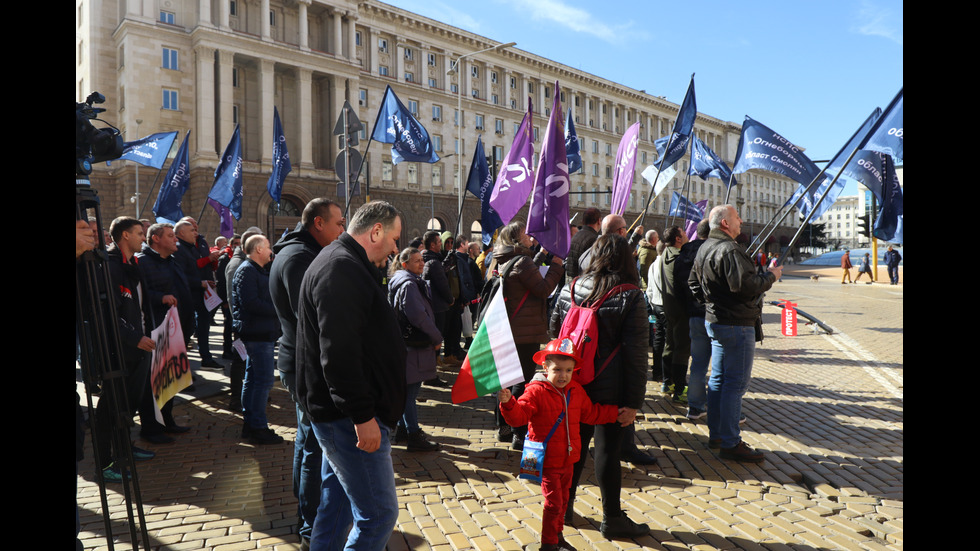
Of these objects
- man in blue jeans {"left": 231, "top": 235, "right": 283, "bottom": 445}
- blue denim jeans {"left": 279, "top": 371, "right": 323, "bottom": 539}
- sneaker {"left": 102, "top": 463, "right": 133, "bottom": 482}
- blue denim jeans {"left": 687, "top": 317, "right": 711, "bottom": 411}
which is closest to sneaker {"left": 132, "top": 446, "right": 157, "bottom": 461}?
sneaker {"left": 102, "top": 463, "right": 133, "bottom": 482}

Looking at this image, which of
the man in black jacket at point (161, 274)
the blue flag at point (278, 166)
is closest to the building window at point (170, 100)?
the blue flag at point (278, 166)

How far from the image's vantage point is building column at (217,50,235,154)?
38.6 metres

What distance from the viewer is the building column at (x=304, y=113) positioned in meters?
42.5

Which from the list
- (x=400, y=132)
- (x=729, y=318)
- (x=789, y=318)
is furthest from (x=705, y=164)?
(x=729, y=318)

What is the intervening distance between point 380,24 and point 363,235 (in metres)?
52.2

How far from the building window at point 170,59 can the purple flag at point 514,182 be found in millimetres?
Answer: 37168

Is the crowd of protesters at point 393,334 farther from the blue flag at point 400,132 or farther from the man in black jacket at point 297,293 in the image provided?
the blue flag at point 400,132

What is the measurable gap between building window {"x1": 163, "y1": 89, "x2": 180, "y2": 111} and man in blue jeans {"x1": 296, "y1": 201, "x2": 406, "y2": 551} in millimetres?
40865

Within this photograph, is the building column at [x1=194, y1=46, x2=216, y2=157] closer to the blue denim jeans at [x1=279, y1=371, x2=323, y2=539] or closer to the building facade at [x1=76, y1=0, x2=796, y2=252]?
the building facade at [x1=76, y1=0, x2=796, y2=252]

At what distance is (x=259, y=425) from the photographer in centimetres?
569

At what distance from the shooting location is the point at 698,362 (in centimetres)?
618

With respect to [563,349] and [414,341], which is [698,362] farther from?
[563,349]

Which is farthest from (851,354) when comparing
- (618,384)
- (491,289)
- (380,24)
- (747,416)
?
(380,24)
